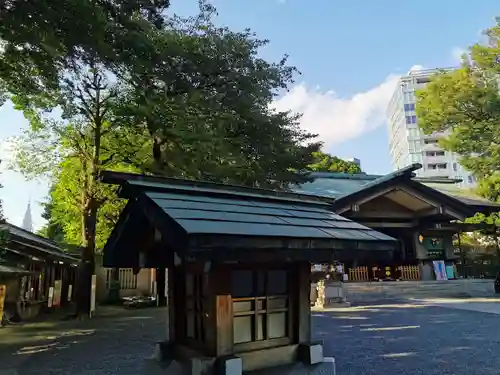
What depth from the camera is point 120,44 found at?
331 inches

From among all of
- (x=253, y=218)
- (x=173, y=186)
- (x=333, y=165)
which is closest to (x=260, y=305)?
(x=253, y=218)

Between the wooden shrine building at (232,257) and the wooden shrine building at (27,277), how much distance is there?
8.76 meters

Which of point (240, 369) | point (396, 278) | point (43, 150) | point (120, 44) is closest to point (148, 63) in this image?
point (120, 44)

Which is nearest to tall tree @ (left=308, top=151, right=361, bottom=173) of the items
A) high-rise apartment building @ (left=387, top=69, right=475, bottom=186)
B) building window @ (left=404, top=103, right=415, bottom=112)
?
high-rise apartment building @ (left=387, top=69, right=475, bottom=186)

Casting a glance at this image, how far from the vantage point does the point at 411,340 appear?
27.9ft

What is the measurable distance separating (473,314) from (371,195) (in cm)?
750

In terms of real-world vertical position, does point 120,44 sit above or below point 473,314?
above

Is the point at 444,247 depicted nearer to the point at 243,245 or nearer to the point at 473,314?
the point at 473,314

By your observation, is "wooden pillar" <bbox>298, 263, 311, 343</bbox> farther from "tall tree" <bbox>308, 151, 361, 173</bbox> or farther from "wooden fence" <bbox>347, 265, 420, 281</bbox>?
"tall tree" <bbox>308, 151, 361, 173</bbox>

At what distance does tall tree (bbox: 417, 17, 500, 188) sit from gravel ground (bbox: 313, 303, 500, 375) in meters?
10.8

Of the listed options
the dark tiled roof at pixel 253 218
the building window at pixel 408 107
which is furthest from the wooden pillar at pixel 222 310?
the building window at pixel 408 107

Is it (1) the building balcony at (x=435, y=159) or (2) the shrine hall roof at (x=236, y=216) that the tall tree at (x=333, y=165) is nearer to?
(2) the shrine hall roof at (x=236, y=216)

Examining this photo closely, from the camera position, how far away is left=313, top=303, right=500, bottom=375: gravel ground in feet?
21.1

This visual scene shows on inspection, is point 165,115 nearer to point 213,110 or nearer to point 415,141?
point 213,110
